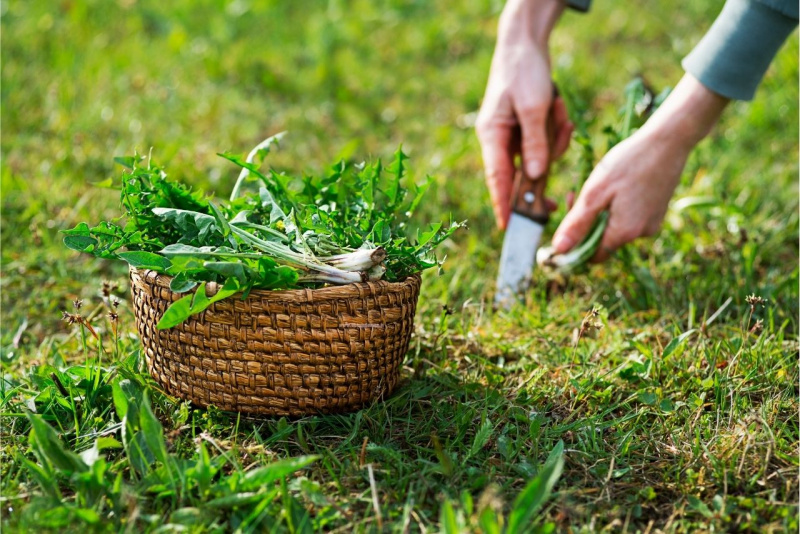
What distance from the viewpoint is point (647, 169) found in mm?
2283

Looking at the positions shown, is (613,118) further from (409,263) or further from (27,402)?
(27,402)

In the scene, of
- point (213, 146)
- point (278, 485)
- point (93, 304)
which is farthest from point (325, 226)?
point (213, 146)

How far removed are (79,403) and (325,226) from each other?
75 cm

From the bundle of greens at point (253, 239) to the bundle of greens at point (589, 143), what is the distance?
76cm

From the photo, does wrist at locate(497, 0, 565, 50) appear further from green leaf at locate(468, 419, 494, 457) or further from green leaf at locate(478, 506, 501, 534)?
green leaf at locate(478, 506, 501, 534)

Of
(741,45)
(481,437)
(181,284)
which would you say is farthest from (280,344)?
(741,45)

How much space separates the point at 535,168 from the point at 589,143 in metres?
0.21

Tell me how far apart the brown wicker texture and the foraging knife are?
79 centimetres

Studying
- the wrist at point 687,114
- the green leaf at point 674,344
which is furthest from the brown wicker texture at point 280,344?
the wrist at point 687,114

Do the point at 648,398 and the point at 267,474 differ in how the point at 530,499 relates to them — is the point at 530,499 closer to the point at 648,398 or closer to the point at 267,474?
the point at 267,474

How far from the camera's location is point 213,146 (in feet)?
11.7

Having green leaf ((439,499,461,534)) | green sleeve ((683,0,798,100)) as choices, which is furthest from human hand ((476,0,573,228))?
green leaf ((439,499,461,534))

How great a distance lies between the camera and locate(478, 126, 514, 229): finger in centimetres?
265

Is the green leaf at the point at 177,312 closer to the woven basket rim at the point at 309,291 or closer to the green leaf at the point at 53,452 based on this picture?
the woven basket rim at the point at 309,291
